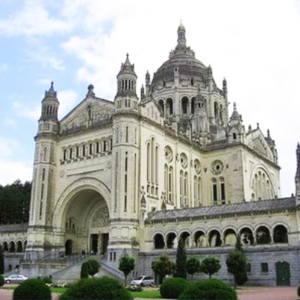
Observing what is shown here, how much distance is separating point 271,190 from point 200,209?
31.3 m

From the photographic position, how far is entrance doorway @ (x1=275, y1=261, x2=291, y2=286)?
143 ft

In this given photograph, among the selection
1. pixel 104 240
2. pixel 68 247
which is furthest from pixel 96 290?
pixel 68 247

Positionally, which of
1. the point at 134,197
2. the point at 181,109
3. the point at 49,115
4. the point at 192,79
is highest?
the point at 192,79

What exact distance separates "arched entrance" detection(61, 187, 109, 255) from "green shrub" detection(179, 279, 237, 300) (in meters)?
43.1

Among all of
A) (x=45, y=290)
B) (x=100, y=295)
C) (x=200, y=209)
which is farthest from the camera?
(x=200, y=209)

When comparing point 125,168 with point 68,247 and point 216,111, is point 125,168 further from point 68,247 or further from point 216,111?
point 216,111

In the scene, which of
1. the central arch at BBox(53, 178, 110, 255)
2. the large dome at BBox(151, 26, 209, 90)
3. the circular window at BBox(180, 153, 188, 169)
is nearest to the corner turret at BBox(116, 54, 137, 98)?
the central arch at BBox(53, 178, 110, 255)

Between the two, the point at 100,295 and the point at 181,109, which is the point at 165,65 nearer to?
the point at 181,109

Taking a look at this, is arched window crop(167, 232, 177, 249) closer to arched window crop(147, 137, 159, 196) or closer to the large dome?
arched window crop(147, 137, 159, 196)

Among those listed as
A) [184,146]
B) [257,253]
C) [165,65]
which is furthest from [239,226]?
[165,65]

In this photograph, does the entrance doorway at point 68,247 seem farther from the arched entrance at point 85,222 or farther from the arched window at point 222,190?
the arched window at point 222,190

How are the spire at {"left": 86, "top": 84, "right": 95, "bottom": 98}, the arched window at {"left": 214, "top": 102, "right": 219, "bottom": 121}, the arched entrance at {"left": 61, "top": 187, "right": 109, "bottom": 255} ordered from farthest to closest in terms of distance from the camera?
1. the arched window at {"left": 214, "top": 102, "right": 219, "bottom": 121}
2. the spire at {"left": 86, "top": 84, "right": 95, "bottom": 98}
3. the arched entrance at {"left": 61, "top": 187, "right": 109, "bottom": 255}

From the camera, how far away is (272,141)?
8512 centimetres

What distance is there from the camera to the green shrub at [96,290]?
17.9 meters
